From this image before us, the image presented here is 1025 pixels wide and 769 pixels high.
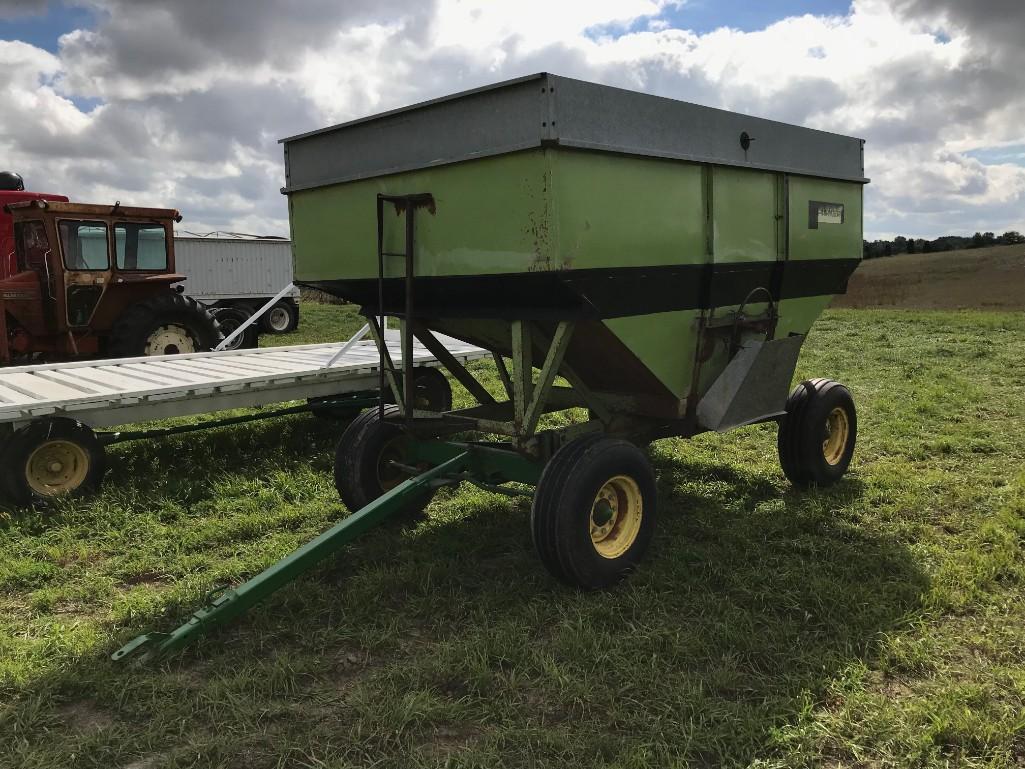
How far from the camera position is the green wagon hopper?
3.58 m

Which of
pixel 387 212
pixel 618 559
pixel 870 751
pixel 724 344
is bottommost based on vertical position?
pixel 870 751

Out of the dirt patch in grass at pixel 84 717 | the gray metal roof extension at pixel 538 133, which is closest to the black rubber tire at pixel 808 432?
the gray metal roof extension at pixel 538 133

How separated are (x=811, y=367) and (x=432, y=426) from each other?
7997 millimetres

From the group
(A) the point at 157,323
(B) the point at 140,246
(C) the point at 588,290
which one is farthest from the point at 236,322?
(C) the point at 588,290

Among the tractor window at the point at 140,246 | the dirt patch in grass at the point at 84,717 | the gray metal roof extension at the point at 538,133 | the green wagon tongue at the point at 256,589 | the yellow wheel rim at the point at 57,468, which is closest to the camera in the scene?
the dirt patch in grass at the point at 84,717

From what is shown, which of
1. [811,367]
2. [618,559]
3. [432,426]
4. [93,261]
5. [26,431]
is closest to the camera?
[618,559]

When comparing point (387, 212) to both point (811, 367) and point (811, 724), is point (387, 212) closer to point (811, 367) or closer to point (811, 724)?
point (811, 724)

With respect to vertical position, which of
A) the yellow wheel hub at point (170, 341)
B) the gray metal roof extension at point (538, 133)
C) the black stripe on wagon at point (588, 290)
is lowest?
the yellow wheel hub at point (170, 341)

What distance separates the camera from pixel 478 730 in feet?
9.17

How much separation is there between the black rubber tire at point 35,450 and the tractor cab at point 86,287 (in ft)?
13.0

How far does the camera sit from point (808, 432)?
17.2ft

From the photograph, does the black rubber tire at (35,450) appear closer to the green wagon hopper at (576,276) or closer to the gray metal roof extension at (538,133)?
A: the green wagon hopper at (576,276)

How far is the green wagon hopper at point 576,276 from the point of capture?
358 centimetres

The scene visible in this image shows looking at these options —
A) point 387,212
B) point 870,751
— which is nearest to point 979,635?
point 870,751
